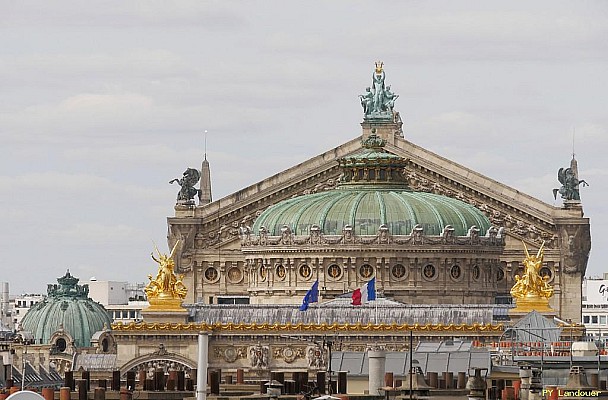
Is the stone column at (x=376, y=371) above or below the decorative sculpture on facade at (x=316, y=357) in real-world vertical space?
below

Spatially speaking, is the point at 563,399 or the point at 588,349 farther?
the point at 588,349

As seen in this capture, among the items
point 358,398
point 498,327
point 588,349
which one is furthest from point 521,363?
point 498,327

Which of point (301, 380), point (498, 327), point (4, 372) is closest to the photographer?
point (301, 380)

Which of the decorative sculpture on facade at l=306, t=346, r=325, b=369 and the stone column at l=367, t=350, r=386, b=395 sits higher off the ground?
the decorative sculpture on facade at l=306, t=346, r=325, b=369

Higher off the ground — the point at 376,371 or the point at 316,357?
the point at 316,357

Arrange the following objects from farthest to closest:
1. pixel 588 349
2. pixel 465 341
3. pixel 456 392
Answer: pixel 465 341, pixel 588 349, pixel 456 392

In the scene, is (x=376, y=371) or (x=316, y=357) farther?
(x=316, y=357)

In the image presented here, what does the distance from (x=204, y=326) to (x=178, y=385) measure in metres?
57.8

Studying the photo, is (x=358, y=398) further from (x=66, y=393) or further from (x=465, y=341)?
(x=465, y=341)

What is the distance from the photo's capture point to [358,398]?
12138 cm

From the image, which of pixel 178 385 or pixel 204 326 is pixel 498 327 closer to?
pixel 204 326

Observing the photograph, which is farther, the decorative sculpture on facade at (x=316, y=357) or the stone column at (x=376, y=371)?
the decorative sculpture on facade at (x=316, y=357)

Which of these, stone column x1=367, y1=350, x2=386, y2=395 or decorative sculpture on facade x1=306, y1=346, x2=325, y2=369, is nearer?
stone column x1=367, y1=350, x2=386, y2=395

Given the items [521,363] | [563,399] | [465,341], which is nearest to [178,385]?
[521,363]
